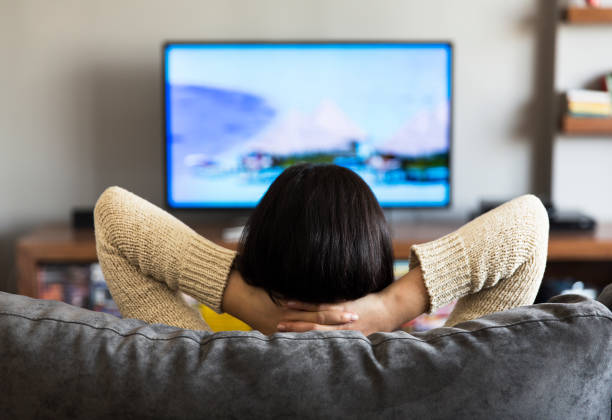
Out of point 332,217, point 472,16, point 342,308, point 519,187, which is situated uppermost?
point 472,16

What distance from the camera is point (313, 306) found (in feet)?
2.98

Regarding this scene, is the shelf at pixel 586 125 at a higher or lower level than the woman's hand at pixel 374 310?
higher

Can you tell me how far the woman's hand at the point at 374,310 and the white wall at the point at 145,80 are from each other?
7.33 ft

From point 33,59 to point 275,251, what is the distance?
2.51 metres

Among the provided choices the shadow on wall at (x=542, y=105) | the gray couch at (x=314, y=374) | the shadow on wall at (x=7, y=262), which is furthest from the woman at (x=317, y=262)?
the shadow on wall at (x=7, y=262)

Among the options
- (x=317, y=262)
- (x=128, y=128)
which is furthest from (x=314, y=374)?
(x=128, y=128)

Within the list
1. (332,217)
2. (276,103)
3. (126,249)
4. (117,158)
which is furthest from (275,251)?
(117,158)

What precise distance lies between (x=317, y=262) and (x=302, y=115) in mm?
2070

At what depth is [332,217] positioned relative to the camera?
2.86ft

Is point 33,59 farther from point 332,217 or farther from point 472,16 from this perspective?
point 332,217

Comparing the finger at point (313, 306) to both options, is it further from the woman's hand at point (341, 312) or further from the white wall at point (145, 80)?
the white wall at point (145, 80)

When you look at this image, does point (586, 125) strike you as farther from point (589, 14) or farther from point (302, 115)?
point (302, 115)

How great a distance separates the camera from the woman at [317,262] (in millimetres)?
874

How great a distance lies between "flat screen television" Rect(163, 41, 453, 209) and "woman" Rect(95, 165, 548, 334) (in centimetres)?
186
